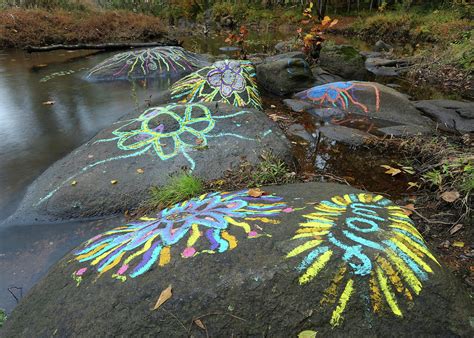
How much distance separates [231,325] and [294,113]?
5.62 metres

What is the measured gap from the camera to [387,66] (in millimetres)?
11141

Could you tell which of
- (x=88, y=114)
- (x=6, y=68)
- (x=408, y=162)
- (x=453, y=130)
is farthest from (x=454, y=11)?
(x=6, y=68)

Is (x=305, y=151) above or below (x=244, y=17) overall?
below

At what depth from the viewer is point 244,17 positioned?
97.7 feet

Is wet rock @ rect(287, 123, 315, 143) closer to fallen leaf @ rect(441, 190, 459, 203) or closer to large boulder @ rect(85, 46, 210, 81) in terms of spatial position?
fallen leaf @ rect(441, 190, 459, 203)

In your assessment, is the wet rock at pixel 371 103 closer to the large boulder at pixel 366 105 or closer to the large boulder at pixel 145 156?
the large boulder at pixel 366 105

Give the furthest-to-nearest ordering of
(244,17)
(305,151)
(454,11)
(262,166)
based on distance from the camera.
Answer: (244,17) → (454,11) → (305,151) → (262,166)

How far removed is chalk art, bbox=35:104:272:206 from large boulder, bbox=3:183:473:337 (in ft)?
6.46

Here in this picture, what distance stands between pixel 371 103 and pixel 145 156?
460 centimetres

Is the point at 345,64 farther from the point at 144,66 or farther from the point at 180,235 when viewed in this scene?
the point at 180,235

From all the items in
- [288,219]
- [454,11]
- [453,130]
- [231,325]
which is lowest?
[453,130]

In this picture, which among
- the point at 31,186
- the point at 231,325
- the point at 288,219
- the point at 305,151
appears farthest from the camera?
the point at 305,151

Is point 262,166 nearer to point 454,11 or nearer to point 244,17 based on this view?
point 454,11

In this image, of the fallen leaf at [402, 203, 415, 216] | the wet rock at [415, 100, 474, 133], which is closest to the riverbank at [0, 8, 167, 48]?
the wet rock at [415, 100, 474, 133]
